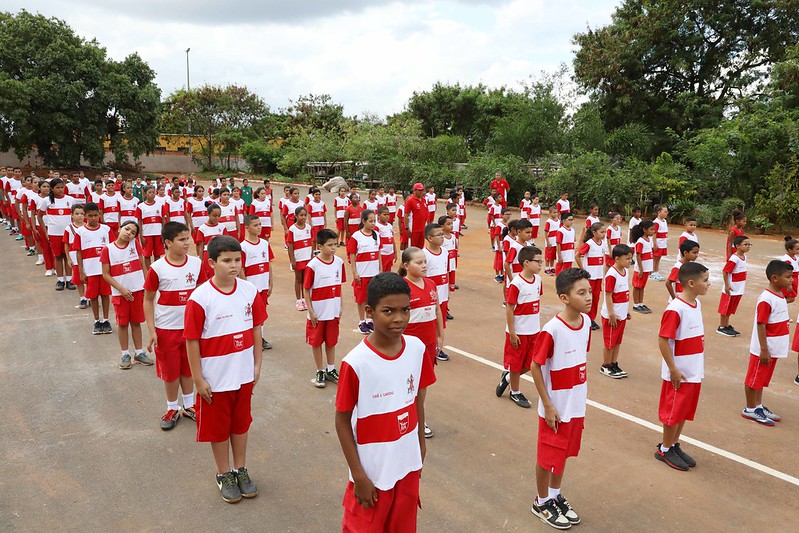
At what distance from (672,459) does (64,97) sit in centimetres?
3507

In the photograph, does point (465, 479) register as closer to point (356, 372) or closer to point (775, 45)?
point (356, 372)

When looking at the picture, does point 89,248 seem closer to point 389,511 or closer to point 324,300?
point 324,300

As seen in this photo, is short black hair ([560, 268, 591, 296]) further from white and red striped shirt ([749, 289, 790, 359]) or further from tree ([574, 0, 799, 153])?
tree ([574, 0, 799, 153])

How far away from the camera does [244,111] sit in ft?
148

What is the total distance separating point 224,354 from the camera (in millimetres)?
3836

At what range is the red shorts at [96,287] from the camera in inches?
305

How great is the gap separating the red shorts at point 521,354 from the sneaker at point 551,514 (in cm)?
194

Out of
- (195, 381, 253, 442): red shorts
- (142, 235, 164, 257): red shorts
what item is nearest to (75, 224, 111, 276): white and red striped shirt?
(142, 235, 164, 257): red shorts

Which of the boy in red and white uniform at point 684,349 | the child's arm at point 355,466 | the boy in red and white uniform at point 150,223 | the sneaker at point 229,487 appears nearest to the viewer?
the child's arm at point 355,466

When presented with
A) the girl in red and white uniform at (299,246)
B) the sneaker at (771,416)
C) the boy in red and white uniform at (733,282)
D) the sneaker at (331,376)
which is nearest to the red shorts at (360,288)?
the girl in red and white uniform at (299,246)

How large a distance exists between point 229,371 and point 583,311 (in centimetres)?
260

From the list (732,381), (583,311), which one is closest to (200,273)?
(583,311)

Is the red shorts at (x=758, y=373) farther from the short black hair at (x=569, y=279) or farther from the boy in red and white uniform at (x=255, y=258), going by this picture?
the boy in red and white uniform at (x=255, y=258)

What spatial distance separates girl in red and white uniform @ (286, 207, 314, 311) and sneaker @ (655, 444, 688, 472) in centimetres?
595
